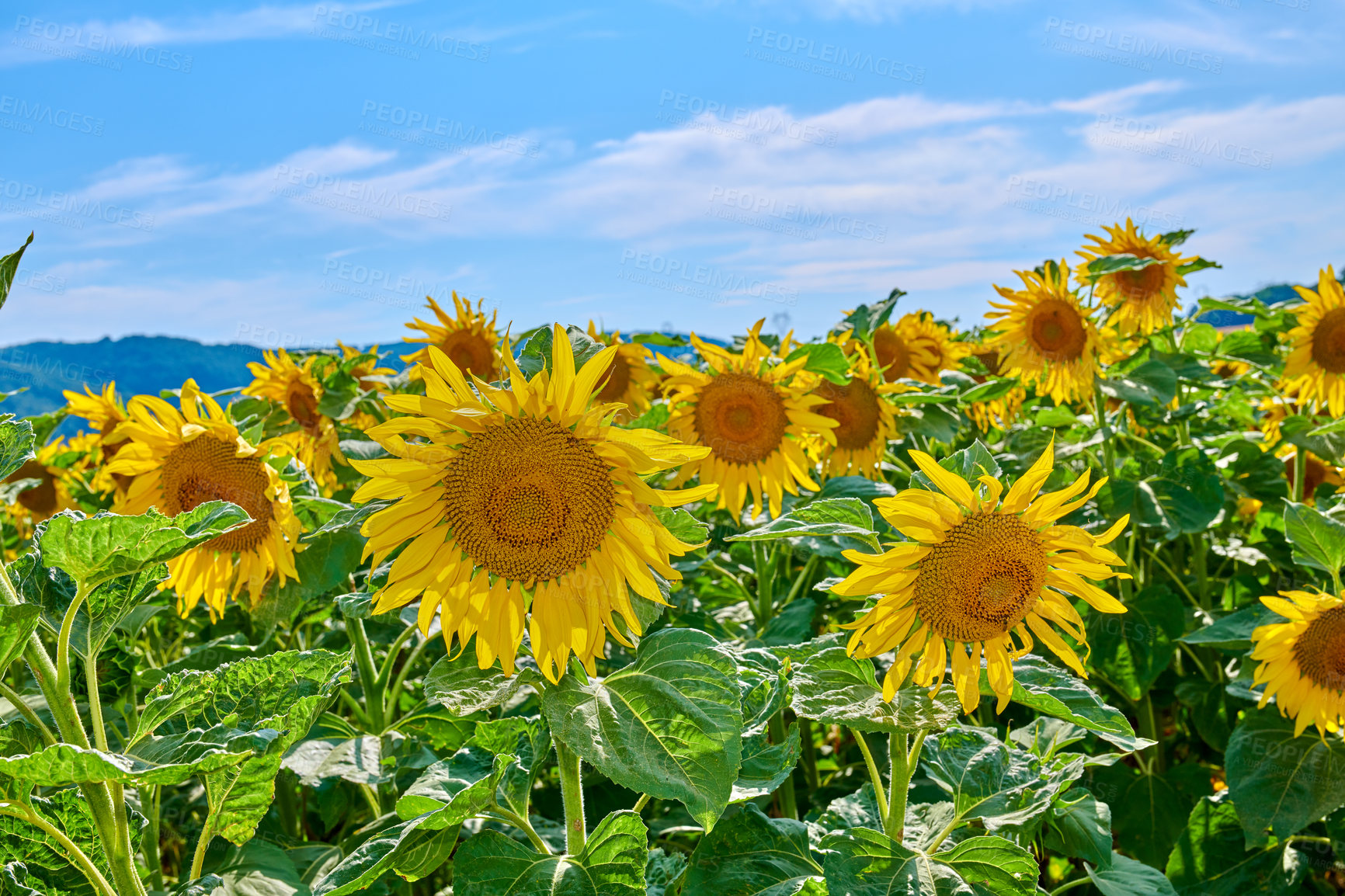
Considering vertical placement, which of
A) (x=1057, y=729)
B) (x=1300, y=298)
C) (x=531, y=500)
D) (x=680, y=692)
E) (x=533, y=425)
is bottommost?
(x=1057, y=729)

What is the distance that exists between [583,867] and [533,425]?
72 cm

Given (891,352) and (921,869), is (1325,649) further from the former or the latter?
(891,352)

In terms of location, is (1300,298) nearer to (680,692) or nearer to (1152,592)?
(1152,592)

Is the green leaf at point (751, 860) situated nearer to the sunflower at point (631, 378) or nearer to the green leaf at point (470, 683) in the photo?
the green leaf at point (470, 683)

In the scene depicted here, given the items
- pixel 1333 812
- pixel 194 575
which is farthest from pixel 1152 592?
pixel 194 575

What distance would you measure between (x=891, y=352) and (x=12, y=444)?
11.3 ft

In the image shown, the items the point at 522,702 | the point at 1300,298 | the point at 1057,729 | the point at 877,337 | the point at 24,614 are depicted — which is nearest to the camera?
the point at 24,614

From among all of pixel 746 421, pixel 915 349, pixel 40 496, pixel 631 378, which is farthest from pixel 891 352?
pixel 40 496

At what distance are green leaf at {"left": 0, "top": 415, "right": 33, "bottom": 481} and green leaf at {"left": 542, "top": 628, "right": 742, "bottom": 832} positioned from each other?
903 mm

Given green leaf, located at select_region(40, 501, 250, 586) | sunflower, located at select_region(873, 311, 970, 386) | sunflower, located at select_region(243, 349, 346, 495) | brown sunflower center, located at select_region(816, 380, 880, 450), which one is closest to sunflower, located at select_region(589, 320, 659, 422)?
brown sunflower center, located at select_region(816, 380, 880, 450)

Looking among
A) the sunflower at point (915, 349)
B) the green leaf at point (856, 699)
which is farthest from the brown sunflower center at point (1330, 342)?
the green leaf at point (856, 699)

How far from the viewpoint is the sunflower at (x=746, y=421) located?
3.12m

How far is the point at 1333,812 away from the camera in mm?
2799

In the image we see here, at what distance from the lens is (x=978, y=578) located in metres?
1.64
